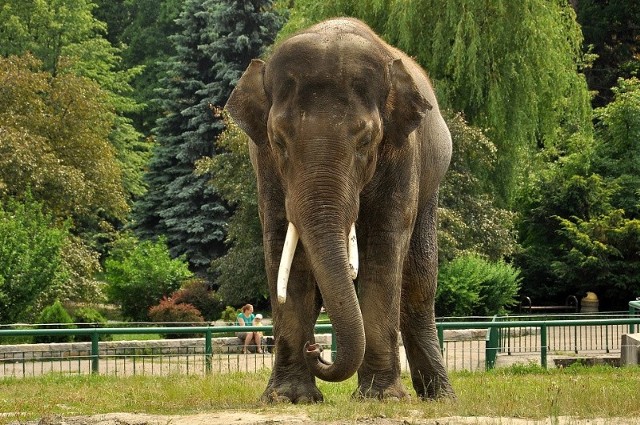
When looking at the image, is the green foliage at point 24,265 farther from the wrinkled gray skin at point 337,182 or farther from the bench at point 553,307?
the wrinkled gray skin at point 337,182

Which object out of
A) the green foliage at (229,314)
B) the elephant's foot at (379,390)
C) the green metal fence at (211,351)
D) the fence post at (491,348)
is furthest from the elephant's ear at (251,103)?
the green foliage at (229,314)

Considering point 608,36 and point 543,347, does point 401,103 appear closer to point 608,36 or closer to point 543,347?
point 543,347

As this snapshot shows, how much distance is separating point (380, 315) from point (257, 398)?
2286mm

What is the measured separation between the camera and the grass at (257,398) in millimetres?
12391

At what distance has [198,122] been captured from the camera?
171 ft

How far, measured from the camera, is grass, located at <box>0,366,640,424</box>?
12391 millimetres

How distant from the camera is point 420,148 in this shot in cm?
1438

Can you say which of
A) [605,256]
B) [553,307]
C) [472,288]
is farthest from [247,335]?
[605,256]

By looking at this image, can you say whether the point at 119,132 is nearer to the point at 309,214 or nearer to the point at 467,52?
the point at 467,52

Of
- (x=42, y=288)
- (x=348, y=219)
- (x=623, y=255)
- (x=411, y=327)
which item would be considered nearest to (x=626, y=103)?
(x=623, y=255)

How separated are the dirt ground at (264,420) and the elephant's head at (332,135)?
2.06 feet

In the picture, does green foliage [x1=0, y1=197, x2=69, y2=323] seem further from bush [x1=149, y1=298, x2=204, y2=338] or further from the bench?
the bench

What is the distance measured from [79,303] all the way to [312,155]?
3174 centimetres

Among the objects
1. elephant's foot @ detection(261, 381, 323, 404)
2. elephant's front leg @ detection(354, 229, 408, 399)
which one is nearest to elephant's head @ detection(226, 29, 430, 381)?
elephant's front leg @ detection(354, 229, 408, 399)
